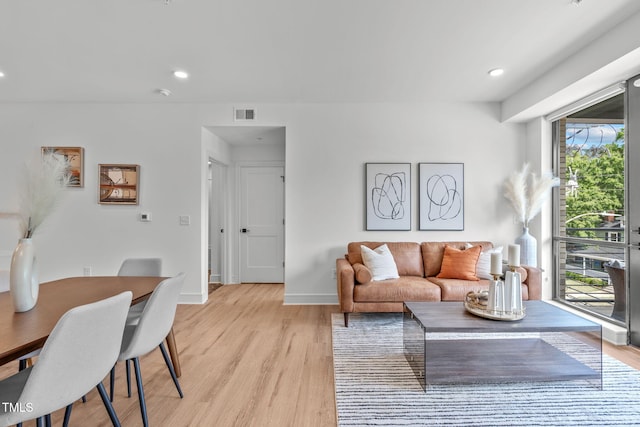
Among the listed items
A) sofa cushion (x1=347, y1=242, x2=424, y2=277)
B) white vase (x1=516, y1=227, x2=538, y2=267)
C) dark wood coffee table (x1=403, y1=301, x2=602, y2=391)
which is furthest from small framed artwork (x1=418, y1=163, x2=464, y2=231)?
dark wood coffee table (x1=403, y1=301, x2=602, y2=391)

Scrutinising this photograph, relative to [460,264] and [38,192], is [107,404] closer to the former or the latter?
[38,192]

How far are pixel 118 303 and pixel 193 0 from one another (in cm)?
195

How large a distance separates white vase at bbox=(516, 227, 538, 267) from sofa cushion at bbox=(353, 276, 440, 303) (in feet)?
4.20

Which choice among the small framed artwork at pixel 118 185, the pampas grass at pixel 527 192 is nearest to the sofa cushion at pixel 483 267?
the pampas grass at pixel 527 192

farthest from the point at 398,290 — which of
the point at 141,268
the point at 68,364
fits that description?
the point at 68,364

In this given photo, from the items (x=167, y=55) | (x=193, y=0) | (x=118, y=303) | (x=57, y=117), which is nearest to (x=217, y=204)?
(x=57, y=117)

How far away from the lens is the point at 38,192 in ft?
5.01

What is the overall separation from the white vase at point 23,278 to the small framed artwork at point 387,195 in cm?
320

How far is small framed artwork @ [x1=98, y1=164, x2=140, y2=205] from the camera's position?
4.06 meters

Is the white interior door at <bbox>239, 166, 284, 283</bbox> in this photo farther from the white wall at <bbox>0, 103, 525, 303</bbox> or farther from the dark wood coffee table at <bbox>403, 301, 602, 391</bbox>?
the dark wood coffee table at <bbox>403, 301, 602, 391</bbox>

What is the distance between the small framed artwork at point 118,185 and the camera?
406 centimetres

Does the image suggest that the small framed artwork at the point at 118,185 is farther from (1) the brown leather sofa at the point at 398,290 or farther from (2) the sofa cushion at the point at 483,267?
(2) the sofa cushion at the point at 483,267

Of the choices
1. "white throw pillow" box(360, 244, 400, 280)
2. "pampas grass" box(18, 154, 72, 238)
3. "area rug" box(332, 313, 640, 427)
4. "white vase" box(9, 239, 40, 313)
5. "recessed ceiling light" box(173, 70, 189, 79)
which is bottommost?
"area rug" box(332, 313, 640, 427)

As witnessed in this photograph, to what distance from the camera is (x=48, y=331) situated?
4.06 ft
